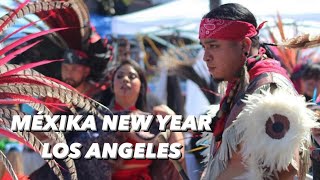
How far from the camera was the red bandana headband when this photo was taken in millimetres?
2623

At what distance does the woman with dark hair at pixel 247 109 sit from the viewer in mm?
2404

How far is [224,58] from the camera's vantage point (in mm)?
Result: 2607

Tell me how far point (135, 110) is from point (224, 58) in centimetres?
179

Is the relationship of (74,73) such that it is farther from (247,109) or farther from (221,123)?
(247,109)

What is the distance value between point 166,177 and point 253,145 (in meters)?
1.72

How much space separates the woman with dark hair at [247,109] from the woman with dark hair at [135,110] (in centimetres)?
123

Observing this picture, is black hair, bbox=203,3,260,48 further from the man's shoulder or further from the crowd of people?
the man's shoulder

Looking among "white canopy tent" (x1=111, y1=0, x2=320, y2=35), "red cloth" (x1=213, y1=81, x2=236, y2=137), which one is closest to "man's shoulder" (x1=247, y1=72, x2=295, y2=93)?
"red cloth" (x1=213, y1=81, x2=236, y2=137)

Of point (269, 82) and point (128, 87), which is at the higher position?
point (269, 82)

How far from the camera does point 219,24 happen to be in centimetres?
264

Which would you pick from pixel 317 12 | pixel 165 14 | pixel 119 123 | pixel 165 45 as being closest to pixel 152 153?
pixel 119 123

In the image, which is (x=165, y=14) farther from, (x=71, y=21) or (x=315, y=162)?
(x=315, y=162)

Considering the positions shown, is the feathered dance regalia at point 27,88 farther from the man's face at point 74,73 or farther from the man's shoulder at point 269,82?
the man's face at point 74,73

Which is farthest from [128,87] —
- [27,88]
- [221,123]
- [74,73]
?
[27,88]
